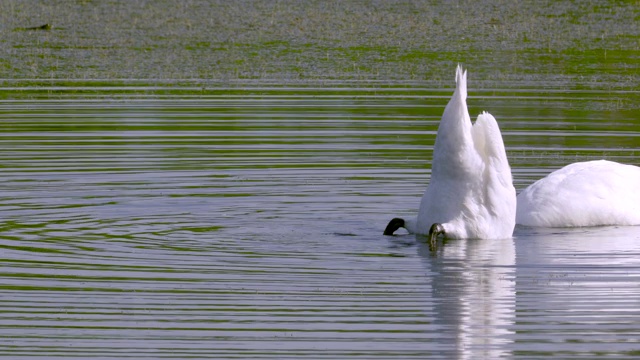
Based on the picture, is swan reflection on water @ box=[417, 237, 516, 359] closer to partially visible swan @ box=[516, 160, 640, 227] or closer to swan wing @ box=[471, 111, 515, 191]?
swan wing @ box=[471, 111, 515, 191]

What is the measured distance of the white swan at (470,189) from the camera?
1004 cm

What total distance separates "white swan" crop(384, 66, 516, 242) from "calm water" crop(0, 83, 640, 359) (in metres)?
0.16

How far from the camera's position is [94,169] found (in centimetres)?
1321

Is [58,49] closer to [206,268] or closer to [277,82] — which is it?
[277,82]

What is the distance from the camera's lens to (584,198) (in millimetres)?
11344

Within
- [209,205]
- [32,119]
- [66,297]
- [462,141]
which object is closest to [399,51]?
[32,119]

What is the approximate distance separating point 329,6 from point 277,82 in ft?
19.2

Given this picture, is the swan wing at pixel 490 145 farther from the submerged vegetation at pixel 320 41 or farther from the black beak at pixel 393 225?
the submerged vegetation at pixel 320 41

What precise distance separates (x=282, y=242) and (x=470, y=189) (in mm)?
1323

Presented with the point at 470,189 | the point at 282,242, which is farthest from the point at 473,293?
the point at 282,242

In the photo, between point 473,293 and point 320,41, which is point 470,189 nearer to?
point 473,293

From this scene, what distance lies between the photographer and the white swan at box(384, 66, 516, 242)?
10.0 metres

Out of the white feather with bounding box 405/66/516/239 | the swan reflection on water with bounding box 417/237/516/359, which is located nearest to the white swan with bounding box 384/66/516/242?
the white feather with bounding box 405/66/516/239

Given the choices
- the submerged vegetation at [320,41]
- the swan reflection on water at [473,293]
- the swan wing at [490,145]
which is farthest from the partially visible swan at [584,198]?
the submerged vegetation at [320,41]
